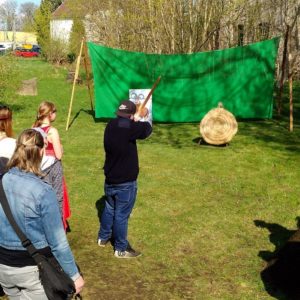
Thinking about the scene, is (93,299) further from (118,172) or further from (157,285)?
(118,172)

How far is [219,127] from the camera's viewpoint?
35.6ft

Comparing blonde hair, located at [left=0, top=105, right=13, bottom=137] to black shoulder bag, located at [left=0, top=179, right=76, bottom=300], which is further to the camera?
blonde hair, located at [left=0, top=105, right=13, bottom=137]

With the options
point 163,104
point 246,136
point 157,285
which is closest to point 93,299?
point 157,285

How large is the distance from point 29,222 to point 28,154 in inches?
16.7

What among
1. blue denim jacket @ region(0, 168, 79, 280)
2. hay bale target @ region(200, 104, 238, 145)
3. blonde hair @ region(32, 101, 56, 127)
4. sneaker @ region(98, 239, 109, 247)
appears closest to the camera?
blue denim jacket @ region(0, 168, 79, 280)

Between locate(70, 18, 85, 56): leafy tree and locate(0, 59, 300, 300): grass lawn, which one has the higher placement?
locate(70, 18, 85, 56): leafy tree

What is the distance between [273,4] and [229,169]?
13317mm

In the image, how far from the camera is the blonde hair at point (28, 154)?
2893mm

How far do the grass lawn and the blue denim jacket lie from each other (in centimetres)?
200

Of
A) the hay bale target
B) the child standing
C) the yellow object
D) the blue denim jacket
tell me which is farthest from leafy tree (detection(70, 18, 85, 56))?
the yellow object

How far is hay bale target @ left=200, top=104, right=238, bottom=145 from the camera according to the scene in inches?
→ 424

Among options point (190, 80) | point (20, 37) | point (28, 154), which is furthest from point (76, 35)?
point (20, 37)

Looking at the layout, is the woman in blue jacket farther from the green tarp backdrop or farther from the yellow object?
the yellow object

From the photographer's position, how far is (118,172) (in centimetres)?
514
